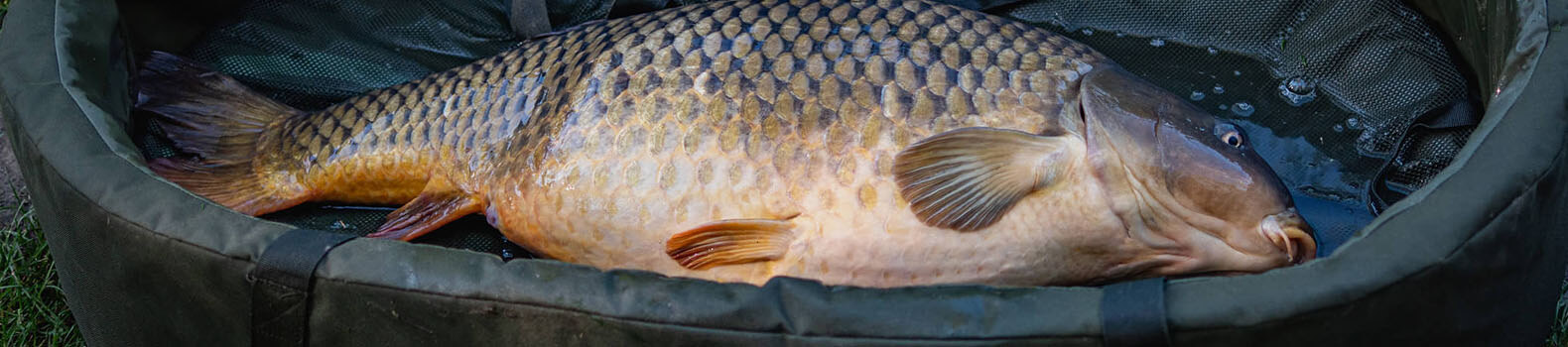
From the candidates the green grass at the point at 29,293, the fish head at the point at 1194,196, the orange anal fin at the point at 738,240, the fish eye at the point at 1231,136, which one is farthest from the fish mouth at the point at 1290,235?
the green grass at the point at 29,293

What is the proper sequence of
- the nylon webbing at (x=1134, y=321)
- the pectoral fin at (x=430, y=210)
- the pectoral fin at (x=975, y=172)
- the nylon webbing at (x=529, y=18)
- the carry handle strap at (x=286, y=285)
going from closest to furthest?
the nylon webbing at (x=1134, y=321) → the carry handle strap at (x=286, y=285) → the pectoral fin at (x=975, y=172) → the pectoral fin at (x=430, y=210) → the nylon webbing at (x=529, y=18)

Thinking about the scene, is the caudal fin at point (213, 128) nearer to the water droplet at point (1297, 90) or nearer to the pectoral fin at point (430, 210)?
the pectoral fin at point (430, 210)

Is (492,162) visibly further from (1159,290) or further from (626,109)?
(1159,290)

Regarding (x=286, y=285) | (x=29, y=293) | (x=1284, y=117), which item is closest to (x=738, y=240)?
(x=286, y=285)

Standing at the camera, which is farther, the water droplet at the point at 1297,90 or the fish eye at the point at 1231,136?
the water droplet at the point at 1297,90

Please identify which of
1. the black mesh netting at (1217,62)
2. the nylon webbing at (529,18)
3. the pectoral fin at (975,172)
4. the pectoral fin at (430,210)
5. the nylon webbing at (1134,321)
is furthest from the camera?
the nylon webbing at (529,18)

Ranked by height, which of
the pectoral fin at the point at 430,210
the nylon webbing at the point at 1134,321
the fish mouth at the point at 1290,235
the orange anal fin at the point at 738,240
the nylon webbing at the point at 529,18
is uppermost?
the nylon webbing at the point at 1134,321
